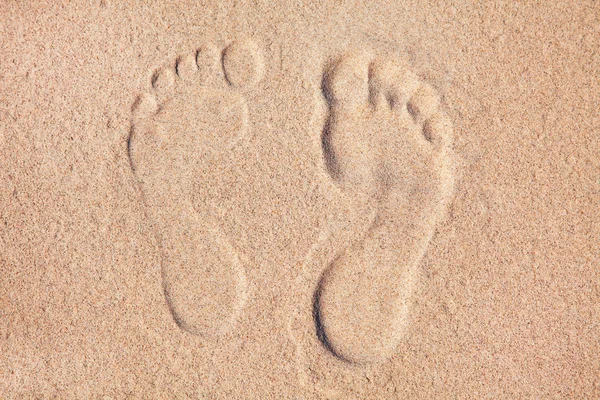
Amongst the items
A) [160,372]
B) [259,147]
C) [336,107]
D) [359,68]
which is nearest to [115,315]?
[160,372]

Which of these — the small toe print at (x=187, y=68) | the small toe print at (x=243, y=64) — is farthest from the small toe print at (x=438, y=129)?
the small toe print at (x=187, y=68)

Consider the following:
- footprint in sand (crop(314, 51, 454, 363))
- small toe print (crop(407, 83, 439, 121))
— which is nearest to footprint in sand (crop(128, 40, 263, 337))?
footprint in sand (crop(314, 51, 454, 363))

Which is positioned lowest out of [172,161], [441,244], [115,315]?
[115,315]

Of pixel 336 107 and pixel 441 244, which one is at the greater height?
pixel 336 107

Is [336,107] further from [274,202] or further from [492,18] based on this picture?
[492,18]

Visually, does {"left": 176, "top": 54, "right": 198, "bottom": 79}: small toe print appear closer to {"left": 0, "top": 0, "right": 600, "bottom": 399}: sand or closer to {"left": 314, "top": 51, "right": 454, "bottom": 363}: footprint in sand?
{"left": 0, "top": 0, "right": 600, "bottom": 399}: sand

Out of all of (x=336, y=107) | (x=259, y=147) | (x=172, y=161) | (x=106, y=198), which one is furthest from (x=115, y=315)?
(x=336, y=107)
